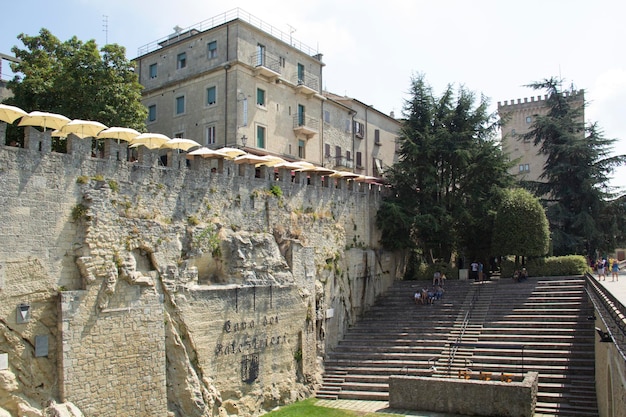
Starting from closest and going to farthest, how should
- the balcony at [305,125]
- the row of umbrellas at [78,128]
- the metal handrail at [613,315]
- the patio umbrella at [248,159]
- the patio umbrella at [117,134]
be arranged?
the metal handrail at [613,315]
the row of umbrellas at [78,128]
the patio umbrella at [117,134]
the patio umbrella at [248,159]
the balcony at [305,125]

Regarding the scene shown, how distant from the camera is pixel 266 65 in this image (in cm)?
3412

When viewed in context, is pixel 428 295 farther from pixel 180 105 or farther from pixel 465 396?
pixel 180 105

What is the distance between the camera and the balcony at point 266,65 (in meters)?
33.1

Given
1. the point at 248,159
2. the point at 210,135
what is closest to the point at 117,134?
the point at 248,159

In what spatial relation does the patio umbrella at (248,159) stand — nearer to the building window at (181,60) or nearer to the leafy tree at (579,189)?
the building window at (181,60)

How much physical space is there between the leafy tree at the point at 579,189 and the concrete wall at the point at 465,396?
14.9 metres

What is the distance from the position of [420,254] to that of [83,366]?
21.8 m

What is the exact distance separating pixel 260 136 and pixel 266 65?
4060 mm

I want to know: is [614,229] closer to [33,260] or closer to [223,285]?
[223,285]

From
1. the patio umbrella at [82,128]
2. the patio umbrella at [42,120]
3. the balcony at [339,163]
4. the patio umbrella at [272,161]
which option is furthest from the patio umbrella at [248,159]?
the balcony at [339,163]

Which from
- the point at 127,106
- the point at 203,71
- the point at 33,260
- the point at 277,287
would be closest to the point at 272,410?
the point at 277,287

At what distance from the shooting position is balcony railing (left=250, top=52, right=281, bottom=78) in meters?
33.1

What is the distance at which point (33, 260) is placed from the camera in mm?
17891

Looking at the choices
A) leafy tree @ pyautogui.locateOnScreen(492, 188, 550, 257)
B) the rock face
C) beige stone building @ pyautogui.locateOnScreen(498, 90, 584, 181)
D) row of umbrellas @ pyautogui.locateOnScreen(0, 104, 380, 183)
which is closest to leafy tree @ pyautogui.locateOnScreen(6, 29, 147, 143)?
row of umbrellas @ pyautogui.locateOnScreen(0, 104, 380, 183)
